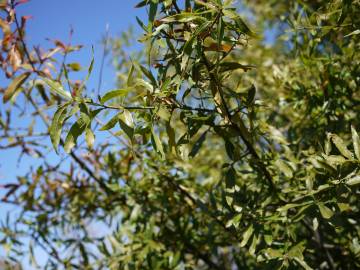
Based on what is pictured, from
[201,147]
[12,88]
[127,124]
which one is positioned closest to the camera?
[127,124]

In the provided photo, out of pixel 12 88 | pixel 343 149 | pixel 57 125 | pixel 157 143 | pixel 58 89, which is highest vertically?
pixel 12 88

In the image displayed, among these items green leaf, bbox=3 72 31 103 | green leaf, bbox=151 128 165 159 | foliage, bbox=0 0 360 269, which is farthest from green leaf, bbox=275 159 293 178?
green leaf, bbox=3 72 31 103

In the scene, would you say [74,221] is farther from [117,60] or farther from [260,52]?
[260,52]

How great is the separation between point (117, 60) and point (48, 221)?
2.21 m

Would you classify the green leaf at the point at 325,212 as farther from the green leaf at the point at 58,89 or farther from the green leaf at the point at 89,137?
the green leaf at the point at 58,89

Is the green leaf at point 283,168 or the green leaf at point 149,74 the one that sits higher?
the green leaf at point 149,74

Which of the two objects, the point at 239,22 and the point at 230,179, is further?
the point at 230,179

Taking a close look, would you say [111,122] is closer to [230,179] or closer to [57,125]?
[57,125]

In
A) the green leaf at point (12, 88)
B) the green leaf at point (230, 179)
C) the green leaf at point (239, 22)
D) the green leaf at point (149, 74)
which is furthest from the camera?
the green leaf at point (12, 88)

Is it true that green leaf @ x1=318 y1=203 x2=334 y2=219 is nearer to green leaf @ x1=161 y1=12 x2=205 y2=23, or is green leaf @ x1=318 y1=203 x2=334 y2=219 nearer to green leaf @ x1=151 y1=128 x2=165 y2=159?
green leaf @ x1=151 y1=128 x2=165 y2=159

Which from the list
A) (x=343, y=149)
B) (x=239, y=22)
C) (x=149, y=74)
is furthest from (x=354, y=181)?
(x=149, y=74)

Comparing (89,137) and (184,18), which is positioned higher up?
(184,18)

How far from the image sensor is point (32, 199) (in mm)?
2115

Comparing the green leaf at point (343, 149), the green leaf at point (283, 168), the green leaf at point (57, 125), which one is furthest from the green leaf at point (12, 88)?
the green leaf at point (343, 149)
